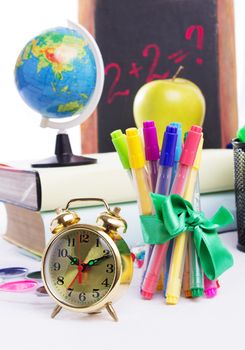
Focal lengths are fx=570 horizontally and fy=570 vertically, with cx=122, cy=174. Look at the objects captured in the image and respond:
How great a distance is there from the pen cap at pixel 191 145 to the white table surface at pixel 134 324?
0.15 metres

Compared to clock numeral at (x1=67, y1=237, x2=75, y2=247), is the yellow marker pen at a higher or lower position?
higher

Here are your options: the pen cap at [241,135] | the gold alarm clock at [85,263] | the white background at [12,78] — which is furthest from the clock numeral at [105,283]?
the white background at [12,78]

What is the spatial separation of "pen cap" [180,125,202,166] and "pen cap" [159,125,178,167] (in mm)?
14

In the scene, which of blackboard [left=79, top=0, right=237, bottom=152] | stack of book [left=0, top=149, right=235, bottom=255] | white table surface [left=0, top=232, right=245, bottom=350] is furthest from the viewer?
blackboard [left=79, top=0, right=237, bottom=152]

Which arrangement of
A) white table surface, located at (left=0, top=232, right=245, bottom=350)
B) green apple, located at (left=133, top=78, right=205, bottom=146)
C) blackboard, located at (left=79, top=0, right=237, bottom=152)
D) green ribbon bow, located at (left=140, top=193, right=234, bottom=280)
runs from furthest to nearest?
blackboard, located at (left=79, top=0, right=237, bottom=152) → green apple, located at (left=133, top=78, right=205, bottom=146) → green ribbon bow, located at (left=140, top=193, right=234, bottom=280) → white table surface, located at (left=0, top=232, right=245, bottom=350)

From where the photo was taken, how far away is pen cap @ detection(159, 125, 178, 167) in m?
0.60

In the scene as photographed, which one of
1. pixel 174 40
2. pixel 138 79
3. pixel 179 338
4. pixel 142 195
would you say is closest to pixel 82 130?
pixel 138 79

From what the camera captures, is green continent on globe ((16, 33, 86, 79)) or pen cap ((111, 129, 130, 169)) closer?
pen cap ((111, 129, 130, 169))

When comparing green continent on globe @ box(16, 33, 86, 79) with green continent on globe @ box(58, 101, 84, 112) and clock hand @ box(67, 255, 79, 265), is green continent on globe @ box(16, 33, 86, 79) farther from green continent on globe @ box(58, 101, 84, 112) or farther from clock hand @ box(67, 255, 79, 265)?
clock hand @ box(67, 255, 79, 265)

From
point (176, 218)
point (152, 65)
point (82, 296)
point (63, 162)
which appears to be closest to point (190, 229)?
point (176, 218)

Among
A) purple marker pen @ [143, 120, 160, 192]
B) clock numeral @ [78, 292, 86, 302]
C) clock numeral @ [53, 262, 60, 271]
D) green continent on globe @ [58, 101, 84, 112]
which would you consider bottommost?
clock numeral @ [78, 292, 86, 302]

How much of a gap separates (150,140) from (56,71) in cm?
32

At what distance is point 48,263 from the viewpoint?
23.3 inches

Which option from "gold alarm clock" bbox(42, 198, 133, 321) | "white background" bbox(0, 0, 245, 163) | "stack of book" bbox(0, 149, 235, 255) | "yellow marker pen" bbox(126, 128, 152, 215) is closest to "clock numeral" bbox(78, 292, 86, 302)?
"gold alarm clock" bbox(42, 198, 133, 321)
